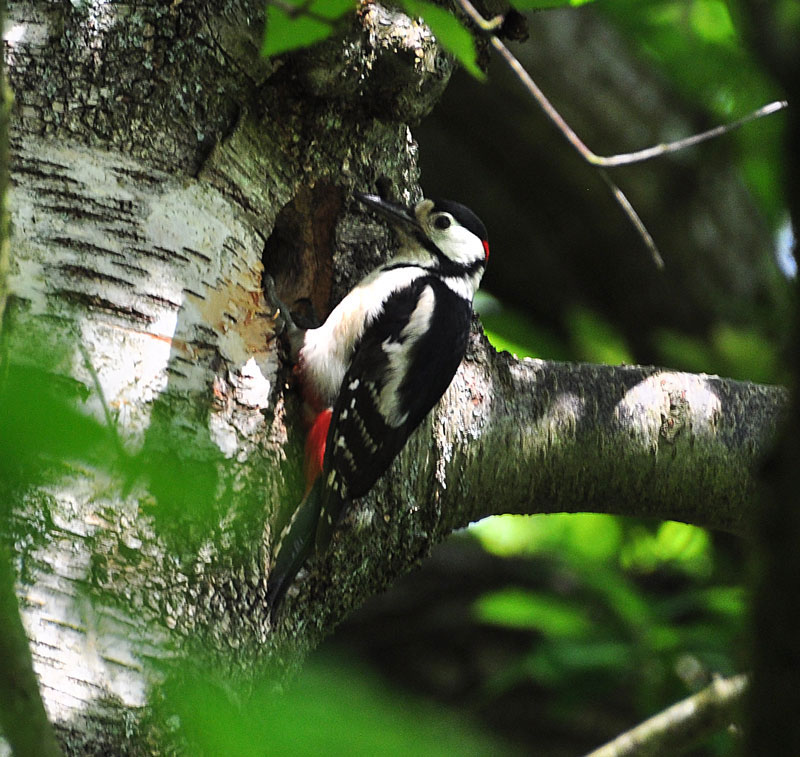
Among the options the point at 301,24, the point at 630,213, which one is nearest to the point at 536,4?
the point at 301,24

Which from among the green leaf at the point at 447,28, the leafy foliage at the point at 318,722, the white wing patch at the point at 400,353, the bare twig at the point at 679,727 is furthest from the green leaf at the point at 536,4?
the bare twig at the point at 679,727

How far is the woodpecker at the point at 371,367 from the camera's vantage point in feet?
7.58

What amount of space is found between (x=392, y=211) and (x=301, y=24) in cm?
149

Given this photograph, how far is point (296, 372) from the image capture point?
2.52 m

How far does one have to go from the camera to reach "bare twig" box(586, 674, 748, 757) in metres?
2.87

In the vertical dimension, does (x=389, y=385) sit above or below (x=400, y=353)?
below

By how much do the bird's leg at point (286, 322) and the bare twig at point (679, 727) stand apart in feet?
4.61

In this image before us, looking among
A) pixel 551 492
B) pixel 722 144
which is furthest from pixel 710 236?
pixel 551 492

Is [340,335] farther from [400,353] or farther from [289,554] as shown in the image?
[289,554]

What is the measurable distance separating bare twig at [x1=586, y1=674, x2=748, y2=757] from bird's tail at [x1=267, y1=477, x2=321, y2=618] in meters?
1.20

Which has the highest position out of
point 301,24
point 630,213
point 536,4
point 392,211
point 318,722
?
point 392,211

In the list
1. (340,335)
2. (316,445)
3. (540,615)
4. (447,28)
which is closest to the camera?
(447,28)

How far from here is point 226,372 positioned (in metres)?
2.18

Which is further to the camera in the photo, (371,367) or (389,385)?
(371,367)
